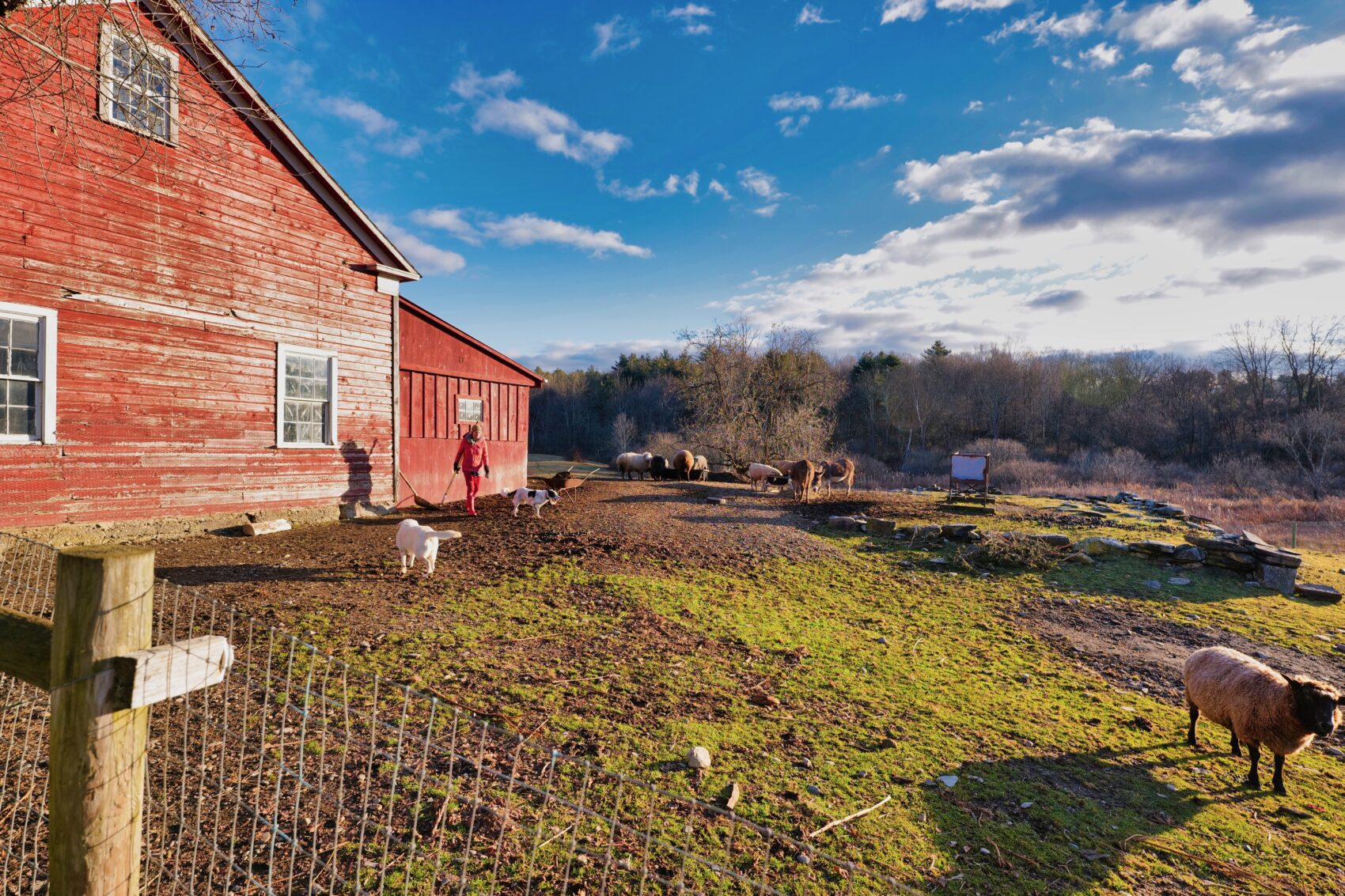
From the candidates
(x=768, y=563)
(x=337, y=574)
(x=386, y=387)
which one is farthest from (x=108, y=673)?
(x=386, y=387)

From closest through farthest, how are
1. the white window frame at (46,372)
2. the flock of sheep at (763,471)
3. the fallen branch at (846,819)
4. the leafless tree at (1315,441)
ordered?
Answer: 1. the fallen branch at (846,819)
2. the white window frame at (46,372)
3. the flock of sheep at (763,471)
4. the leafless tree at (1315,441)

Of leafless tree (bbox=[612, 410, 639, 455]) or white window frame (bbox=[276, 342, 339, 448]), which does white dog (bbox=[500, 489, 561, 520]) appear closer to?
white window frame (bbox=[276, 342, 339, 448])

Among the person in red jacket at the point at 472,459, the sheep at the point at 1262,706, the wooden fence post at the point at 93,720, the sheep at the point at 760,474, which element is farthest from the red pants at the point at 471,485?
the sheep at the point at 1262,706

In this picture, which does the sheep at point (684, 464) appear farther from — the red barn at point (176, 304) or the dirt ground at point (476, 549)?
the red barn at point (176, 304)

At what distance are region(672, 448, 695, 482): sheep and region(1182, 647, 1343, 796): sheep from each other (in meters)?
18.5

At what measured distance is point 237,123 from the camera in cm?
1041

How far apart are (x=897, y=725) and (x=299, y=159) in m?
13.8

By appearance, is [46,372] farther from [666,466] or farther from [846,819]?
[666,466]

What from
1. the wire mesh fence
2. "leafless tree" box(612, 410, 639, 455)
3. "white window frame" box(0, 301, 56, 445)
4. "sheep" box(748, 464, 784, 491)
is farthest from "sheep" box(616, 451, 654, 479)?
"leafless tree" box(612, 410, 639, 455)

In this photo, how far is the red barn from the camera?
8.00 metres

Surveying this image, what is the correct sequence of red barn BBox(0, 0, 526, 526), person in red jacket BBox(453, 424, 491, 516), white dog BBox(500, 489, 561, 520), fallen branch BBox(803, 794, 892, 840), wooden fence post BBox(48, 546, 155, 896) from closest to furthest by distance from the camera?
1. wooden fence post BBox(48, 546, 155, 896)
2. fallen branch BBox(803, 794, 892, 840)
3. red barn BBox(0, 0, 526, 526)
4. white dog BBox(500, 489, 561, 520)
5. person in red jacket BBox(453, 424, 491, 516)

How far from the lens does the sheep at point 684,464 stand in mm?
22984

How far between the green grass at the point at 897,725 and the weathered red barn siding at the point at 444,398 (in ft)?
23.9

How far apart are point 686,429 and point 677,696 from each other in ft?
77.5
